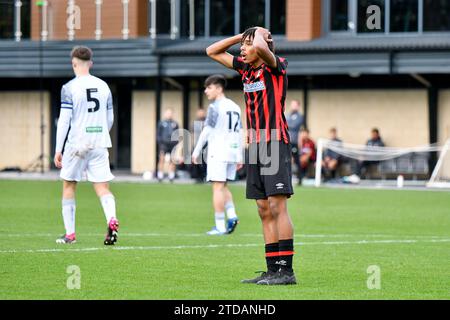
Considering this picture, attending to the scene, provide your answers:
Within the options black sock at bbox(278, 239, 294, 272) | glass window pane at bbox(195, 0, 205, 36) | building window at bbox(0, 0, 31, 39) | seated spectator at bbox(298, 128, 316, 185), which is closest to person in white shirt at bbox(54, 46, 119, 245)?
black sock at bbox(278, 239, 294, 272)

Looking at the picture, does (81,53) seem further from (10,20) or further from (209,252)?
(10,20)

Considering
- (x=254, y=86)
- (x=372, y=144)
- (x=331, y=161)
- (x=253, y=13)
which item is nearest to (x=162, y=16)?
(x=253, y=13)

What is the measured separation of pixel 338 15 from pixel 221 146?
20.6 m

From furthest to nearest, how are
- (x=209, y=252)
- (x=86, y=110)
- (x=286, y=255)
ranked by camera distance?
(x=86, y=110) < (x=209, y=252) < (x=286, y=255)

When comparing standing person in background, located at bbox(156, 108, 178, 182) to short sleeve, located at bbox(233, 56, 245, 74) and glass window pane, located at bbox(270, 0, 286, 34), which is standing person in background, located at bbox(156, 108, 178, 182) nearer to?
glass window pane, located at bbox(270, 0, 286, 34)

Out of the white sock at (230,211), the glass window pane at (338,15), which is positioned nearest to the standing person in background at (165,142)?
the glass window pane at (338,15)

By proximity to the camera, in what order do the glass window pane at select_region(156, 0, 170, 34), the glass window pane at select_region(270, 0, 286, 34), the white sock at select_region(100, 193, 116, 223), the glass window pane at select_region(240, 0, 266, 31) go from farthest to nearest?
the glass window pane at select_region(156, 0, 170, 34), the glass window pane at select_region(240, 0, 266, 31), the glass window pane at select_region(270, 0, 286, 34), the white sock at select_region(100, 193, 116, 223)

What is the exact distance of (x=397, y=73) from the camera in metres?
34.7

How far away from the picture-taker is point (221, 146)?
57.2ft

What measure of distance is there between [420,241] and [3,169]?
2763cm

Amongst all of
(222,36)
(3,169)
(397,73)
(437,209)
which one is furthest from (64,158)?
(3,169)

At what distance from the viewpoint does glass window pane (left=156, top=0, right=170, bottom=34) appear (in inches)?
1523

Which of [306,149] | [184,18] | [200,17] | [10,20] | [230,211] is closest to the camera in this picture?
[230,211]

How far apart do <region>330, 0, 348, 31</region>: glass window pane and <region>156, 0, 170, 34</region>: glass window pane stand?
5508 mm
